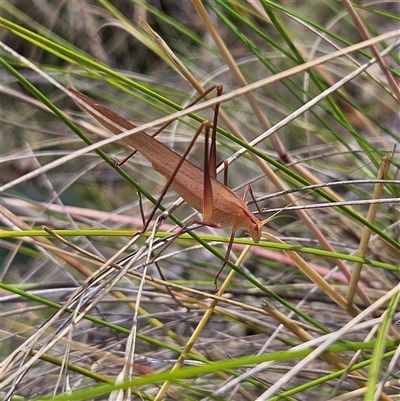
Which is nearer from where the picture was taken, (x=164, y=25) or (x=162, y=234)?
(x=162, y=234)

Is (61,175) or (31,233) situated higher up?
(31,233)

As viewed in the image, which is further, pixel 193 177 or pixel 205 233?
pixel 205 233

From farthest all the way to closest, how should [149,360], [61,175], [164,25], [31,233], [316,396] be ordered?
1. [164,25]
2. [61,175]
3. [316,396]
4. [149,360]
5. [31,233]

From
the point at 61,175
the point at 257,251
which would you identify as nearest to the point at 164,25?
the point at 61,175

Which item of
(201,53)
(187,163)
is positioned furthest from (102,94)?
(187,163)

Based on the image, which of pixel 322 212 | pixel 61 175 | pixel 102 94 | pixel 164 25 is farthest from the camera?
pixel 164 25

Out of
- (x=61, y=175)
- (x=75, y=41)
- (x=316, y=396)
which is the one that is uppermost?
(x=75, y=41)

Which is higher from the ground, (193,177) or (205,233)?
(193,177)

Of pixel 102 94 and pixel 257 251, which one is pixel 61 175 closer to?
pixel 102 94
